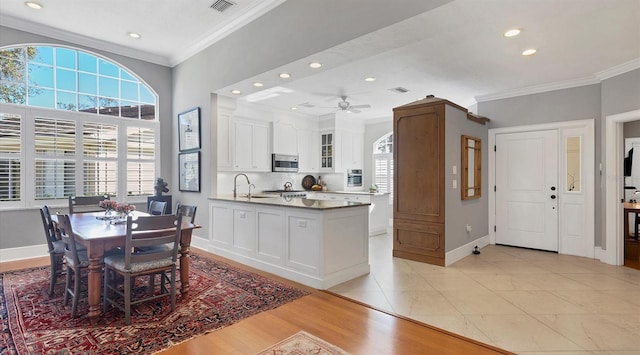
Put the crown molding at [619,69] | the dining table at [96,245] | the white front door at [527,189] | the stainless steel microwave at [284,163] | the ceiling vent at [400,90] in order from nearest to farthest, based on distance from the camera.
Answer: the dining table at [96,245]
the crown molding at [619,69]
the white front door at [527,189]
the ceiling vent at [400,90]
the stainless steel microwave at [284,163]

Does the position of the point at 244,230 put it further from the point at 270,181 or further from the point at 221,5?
the point at 270,181

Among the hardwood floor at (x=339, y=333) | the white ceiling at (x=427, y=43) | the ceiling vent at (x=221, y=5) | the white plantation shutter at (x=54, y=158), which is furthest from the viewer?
the white plantation shutter at (x=54, y=158)

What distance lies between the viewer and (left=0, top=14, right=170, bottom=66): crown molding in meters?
4.44

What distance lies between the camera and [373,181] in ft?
28.1

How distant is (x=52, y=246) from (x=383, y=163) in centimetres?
692

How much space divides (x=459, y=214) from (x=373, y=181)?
12.3ft

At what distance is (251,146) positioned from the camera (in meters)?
6.75

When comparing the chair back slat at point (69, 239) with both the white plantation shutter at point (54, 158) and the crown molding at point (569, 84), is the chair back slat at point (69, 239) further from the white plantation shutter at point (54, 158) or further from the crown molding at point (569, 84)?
the crown molding at point (569, 84)

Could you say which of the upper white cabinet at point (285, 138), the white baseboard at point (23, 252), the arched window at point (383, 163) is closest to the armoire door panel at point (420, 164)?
the upper white cabinet at point (285, 138)

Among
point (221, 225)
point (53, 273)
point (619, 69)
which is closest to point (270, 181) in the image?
point (221, 225)

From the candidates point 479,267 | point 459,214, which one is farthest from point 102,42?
point 479,267

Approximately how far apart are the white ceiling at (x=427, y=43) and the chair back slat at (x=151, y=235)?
7.26ft

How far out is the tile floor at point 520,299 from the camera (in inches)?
99.3

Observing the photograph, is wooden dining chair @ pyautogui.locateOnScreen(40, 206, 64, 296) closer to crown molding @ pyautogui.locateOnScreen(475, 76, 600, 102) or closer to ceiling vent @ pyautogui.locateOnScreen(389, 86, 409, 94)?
ceiling vent @ pyautogui.locateOnScreen(389, 86, 409, 94)
